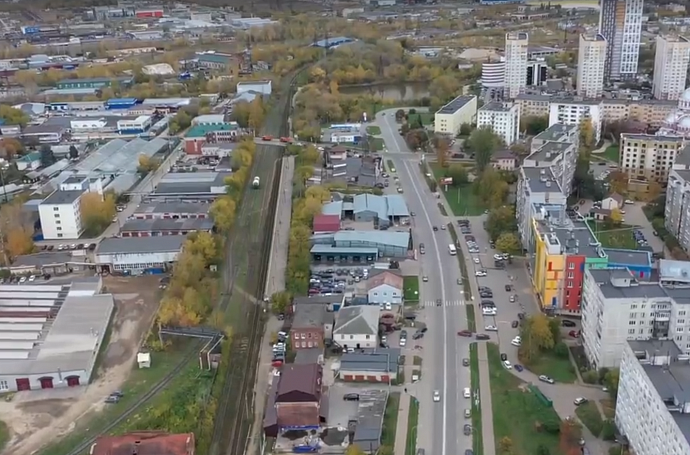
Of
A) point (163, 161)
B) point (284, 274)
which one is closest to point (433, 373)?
point (284, 274)

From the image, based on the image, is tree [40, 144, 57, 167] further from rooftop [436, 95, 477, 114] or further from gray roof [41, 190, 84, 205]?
rooftop [436, 95, 477, 114]

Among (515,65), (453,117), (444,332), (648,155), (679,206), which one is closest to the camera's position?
(444,332)

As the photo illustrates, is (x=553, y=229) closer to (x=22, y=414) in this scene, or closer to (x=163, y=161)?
(x=22, y=414)

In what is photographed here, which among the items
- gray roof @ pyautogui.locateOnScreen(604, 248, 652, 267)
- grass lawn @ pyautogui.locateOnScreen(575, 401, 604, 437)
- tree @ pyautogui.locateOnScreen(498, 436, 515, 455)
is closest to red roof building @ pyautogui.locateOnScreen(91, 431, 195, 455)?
tree @ pyautogui.locateOnScreen(498, 436, 515, 455)

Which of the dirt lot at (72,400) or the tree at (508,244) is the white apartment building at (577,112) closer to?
the tree at (508,244)

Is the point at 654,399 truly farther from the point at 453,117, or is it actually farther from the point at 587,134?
the point at 453,117

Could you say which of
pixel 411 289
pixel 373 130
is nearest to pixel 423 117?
pixel 373 130

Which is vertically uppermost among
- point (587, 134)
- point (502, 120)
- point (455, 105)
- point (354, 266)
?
point (455, 105)
